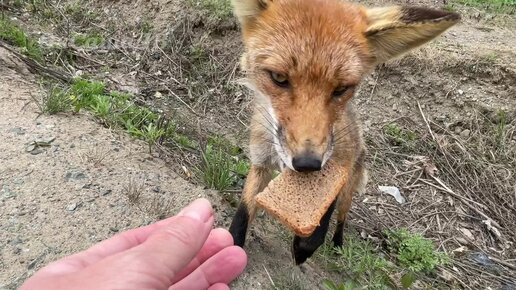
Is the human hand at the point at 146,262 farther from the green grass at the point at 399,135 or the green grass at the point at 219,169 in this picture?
the green grass at the point at 399,135

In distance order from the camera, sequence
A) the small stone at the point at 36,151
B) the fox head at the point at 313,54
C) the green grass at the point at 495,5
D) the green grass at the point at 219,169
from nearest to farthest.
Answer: the fox head at the point at 313,54 → the small stone at the point at 36,151 → the green grass at the point at 219,169 → the green grass at the point at 495,5

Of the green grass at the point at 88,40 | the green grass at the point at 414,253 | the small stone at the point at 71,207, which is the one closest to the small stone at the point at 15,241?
the small stone at the point at 71,207

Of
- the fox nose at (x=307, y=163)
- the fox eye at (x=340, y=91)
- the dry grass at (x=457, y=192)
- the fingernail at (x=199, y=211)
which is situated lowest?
the dry grass at (x=457, y=192)

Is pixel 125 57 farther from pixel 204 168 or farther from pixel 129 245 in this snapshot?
pixel 129 245

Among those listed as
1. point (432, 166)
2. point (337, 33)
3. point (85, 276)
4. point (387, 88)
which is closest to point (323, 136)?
point (337, 33)

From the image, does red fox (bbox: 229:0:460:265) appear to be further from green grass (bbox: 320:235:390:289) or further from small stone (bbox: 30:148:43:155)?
small stone (bbox: 30:148:43:155)

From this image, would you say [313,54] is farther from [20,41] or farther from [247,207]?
[20,41]
